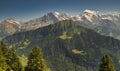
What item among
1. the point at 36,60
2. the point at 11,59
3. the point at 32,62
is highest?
the point at 36,60

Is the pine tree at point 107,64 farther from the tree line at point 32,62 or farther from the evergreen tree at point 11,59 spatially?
the evergreen tree at point 11,59

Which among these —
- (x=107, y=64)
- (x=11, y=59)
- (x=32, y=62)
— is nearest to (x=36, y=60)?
(x=32, y=62)

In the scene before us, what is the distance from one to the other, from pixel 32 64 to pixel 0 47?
7.80m

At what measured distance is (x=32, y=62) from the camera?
154 feet

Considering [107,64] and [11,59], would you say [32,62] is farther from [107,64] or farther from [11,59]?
[107,64]

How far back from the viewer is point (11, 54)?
52.2m

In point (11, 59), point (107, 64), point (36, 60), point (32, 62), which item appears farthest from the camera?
point (11, 59)

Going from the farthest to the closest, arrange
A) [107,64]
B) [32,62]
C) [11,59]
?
[11,59] → [32,62] → [107,64]

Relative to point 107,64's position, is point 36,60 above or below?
above

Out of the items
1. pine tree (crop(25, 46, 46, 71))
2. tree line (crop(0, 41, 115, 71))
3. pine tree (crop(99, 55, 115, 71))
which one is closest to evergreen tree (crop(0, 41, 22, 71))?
tree line (crop(0, 41, 115, 71))

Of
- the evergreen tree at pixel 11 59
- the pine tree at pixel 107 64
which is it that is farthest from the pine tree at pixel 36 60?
the pine tree at pixel 107 64

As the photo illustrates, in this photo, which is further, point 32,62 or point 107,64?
point 32,62

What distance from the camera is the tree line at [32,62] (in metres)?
42.4

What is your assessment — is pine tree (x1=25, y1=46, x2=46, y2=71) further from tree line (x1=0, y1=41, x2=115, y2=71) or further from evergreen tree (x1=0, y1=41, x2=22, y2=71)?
evergreen tree (x1=0, y1=41, x2=22, y2=71)
